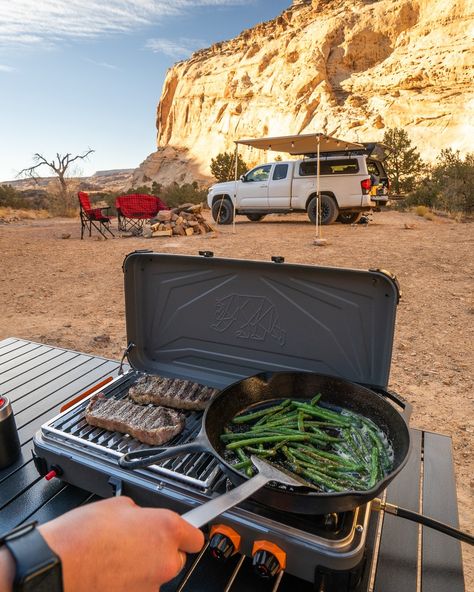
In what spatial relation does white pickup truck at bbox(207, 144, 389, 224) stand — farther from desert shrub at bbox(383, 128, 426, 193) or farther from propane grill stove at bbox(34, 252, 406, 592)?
propane grill stove at bbox(34, 252, 406, 592)

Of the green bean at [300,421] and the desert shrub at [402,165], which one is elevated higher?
the desert shrub at [402,165]

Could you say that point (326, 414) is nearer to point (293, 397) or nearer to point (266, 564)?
point (293, 397)

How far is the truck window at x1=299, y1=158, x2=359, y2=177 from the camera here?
11155 mm

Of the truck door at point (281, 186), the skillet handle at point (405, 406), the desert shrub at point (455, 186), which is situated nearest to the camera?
the skillet handle at point (405, 406)

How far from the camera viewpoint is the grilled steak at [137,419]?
149 cm

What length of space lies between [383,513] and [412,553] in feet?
0.51

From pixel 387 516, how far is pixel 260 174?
40.8ft

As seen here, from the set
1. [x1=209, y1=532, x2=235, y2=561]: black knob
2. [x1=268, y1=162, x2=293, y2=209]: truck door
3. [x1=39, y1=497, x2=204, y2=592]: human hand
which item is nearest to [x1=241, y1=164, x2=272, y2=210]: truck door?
[x1=268, y1=162, x2=293, y2=209]: truck door

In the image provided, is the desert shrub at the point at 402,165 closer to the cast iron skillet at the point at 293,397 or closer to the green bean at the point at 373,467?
the cast iron skillet at the point at 293,397

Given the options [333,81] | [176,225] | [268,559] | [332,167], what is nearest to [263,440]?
[268,559]

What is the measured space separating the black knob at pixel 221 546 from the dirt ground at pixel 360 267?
1.32 meters

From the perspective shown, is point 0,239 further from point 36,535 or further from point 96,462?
point 36,535

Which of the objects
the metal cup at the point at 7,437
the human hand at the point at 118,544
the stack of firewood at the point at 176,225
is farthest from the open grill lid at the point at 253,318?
the stack of firewood at the point at 176,225

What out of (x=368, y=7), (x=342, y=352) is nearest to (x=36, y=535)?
(x=342, y=352)
